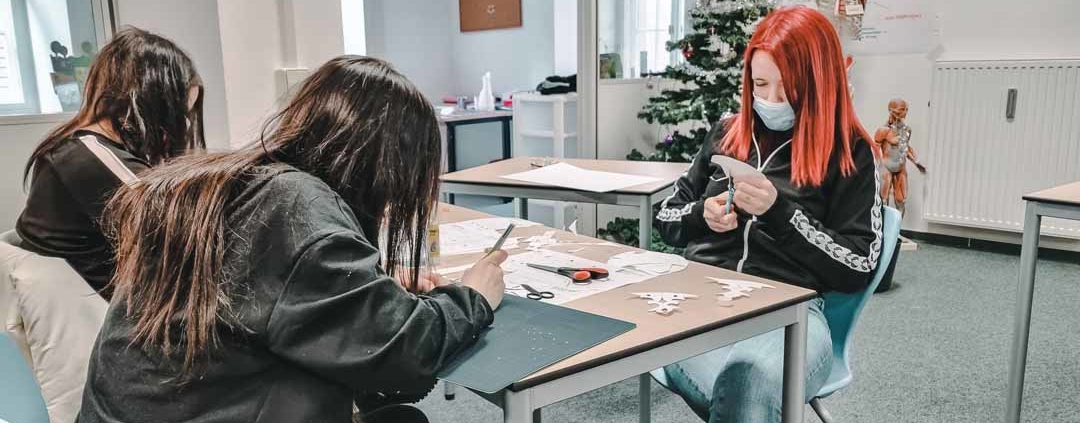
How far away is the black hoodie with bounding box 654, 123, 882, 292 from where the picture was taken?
1517 millimetres

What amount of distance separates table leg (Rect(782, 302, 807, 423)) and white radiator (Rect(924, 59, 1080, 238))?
3168mm

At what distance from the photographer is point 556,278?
1.41 metres

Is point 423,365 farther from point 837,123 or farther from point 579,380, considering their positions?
point 837,123

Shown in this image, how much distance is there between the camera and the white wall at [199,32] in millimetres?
2705

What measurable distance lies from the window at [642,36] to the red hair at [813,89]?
95.5 inches

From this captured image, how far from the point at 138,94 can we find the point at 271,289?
1.00m

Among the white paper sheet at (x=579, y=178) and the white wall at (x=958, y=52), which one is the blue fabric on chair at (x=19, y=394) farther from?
the white wall at (x=958, y=52)

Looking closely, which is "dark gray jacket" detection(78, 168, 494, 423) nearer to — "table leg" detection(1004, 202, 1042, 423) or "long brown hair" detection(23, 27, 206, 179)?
"long brown hair" detection(23, 27, 206, 179)

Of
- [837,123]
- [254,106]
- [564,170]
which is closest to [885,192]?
[564,170]

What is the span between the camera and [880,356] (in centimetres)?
269

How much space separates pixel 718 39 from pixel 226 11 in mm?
2138

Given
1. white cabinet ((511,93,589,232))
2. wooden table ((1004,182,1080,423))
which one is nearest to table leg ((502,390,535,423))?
wooden table ((1004,182,1080,423))

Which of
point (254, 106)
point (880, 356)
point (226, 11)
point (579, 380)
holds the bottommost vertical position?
point (880, 356)

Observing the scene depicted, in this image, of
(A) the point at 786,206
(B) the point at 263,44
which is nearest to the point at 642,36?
(B) the point at 263,44
